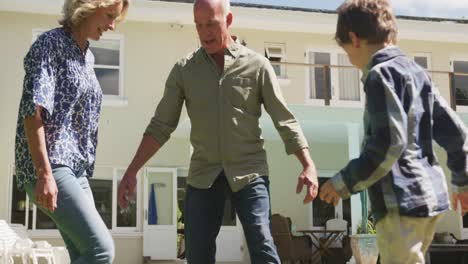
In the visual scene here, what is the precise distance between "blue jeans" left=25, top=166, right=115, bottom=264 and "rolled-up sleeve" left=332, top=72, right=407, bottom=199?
3.25 feet

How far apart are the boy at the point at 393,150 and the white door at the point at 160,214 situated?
44.2 feet

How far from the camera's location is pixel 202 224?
3309 millimetres

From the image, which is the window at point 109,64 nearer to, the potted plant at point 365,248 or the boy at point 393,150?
the potted plant at point 365,248

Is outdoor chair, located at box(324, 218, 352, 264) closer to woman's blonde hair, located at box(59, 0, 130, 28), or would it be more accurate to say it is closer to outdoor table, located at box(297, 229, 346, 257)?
outdoor table, located at box(297, 229, 346, 257)

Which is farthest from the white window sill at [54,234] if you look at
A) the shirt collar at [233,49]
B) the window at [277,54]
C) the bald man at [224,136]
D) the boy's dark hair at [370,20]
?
the boy's dark hair at [370,20]

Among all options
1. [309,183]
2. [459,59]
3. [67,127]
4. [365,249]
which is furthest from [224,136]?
[459,59]

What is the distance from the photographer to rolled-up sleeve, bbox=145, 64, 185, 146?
11.7ft

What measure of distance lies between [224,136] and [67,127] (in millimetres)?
781

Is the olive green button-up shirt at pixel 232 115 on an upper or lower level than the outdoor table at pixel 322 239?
upper

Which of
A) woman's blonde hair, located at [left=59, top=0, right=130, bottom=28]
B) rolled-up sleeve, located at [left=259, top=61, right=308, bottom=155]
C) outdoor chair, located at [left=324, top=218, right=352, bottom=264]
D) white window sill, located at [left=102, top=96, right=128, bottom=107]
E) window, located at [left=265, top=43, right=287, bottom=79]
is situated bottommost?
outdoor chair, located at [left=324, top=218, right=352, bottom=264]

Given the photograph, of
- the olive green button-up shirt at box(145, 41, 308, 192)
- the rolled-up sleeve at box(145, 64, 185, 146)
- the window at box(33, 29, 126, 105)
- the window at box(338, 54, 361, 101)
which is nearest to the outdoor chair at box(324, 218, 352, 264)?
the window at box(338, 54, 361, 101)

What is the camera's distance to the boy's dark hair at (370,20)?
2.49 m

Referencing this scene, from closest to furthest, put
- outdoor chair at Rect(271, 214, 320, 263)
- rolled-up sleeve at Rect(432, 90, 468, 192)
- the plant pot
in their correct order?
1. rolled-up sleeve at Rect(432, 90, 468, 192)
2. the plant pot
3. outdoor chair at Rect(271, 214, 320, 263)

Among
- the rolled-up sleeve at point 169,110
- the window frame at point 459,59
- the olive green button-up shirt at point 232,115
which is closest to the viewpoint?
the olive green button-up shirt at point 232,115
